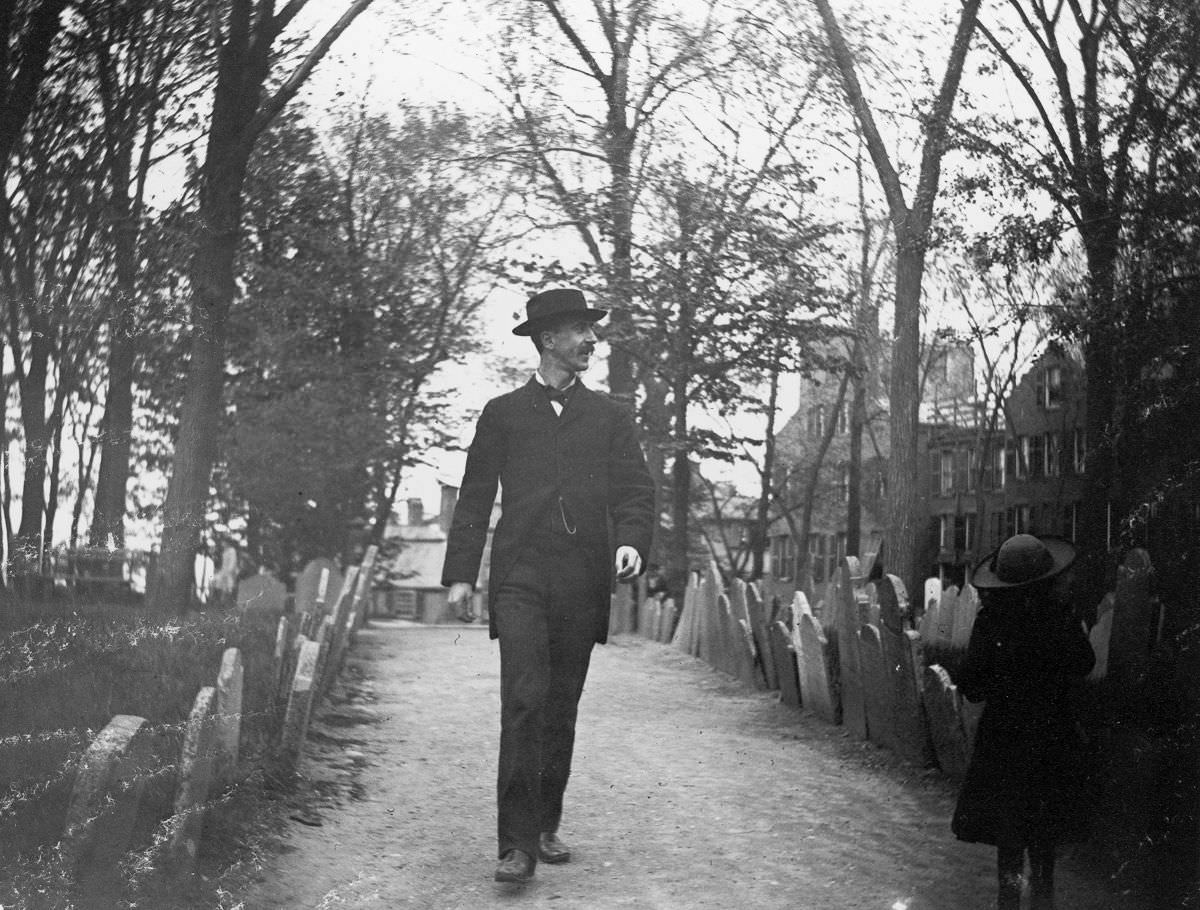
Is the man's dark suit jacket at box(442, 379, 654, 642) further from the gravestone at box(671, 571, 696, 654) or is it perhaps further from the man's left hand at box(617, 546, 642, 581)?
the gravestone at box(671, 571, 696, 654)

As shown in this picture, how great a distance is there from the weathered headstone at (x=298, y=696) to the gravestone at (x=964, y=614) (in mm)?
2595

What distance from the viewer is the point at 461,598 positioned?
16.0ft

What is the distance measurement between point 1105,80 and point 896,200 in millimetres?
912

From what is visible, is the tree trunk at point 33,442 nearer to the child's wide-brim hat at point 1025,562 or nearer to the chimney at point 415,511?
the chimney at point 415,511

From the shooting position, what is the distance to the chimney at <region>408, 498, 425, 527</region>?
5.64m

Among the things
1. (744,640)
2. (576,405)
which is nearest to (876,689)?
(576,405)

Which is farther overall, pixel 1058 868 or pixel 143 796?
pixel 1058 868

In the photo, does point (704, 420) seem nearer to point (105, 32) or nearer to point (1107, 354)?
point (1107, 354)

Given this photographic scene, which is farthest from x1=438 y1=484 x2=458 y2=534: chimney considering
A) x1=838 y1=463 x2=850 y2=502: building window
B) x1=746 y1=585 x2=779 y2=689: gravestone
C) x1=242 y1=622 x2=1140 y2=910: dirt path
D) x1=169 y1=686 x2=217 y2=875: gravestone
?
x1=746 y1=585 x2=779 y2=689: gravestone

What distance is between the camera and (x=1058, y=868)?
489 centimetres

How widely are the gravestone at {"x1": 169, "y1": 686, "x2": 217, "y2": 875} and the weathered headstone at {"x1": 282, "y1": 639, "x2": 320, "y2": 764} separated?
1.48 metres

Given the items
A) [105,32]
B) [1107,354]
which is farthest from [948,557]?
[105,32]

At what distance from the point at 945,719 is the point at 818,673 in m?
2.17

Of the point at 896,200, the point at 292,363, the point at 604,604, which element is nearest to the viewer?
the point at 292,363
